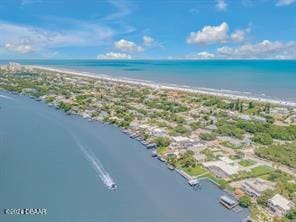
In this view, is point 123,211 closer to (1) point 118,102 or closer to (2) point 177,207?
(2) point 177,207

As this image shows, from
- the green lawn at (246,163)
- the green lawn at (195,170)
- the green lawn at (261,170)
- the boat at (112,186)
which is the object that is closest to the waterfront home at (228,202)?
the green lawn at (195,170)

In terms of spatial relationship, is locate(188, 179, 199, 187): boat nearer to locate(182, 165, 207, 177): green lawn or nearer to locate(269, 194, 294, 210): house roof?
locate(182, 165, 207, 177): green lawn

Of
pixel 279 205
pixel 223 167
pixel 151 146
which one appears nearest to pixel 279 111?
pixel 151 146

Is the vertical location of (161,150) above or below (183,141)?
below

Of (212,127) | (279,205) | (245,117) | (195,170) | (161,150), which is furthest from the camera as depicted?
(245,117)

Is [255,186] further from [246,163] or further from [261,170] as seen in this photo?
[246,163]

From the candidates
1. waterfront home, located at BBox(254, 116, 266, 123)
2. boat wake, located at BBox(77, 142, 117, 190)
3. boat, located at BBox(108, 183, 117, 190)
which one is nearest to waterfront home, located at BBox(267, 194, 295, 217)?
boat, located at BBox(108, 183, 117, 190)
